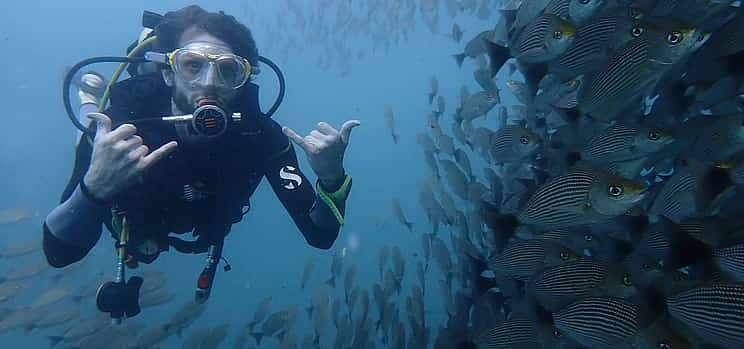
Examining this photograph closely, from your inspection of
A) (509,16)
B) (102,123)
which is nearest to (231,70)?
(102,123)

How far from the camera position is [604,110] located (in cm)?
349

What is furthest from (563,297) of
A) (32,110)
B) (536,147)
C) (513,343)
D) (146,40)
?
(32,110)

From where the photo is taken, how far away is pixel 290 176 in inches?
201

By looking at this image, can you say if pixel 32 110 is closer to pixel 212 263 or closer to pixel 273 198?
pixel 273 198

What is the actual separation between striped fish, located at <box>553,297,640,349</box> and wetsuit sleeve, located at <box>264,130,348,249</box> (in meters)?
2.42

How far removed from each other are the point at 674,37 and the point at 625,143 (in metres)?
0.95

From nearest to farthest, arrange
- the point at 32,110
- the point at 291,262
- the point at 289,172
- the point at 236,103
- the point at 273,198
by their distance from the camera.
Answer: the point at 236,103, the point at 289,172, the point at 291,262, the point at 273,198, the point at 32,110

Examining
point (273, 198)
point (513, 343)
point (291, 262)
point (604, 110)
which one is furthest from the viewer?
point (273, 198)

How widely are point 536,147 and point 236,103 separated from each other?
9.85 feet

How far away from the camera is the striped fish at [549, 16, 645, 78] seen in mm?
3535

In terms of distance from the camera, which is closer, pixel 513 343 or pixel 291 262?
pixel 513 343

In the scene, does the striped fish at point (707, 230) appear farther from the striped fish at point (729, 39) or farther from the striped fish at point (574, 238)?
the striped fish at point (729, 39)

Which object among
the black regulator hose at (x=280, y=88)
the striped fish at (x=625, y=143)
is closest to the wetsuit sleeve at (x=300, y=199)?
the black regulator hose at (x=280, y=88)

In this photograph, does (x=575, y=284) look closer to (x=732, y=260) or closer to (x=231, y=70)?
(x=732, y=260)
